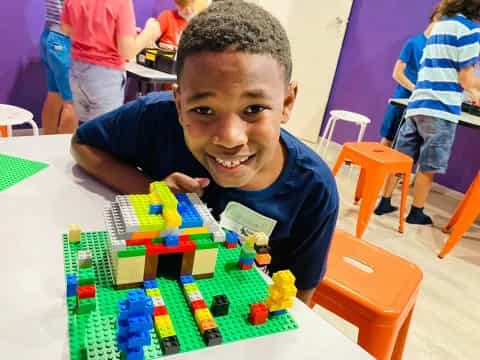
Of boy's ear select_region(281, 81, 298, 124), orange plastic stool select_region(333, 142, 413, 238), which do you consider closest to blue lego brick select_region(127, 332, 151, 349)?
boy's ear select_region(281, 81, 298, 124)

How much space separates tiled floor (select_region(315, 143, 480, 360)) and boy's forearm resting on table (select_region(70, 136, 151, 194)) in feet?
3.57

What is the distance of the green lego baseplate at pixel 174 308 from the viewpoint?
0.54 metres

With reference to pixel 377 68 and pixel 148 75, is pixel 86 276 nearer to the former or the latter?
pixel 148 75

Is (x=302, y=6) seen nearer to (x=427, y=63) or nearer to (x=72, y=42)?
(x=427, y=63)

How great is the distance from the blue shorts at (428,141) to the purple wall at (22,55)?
258 cm

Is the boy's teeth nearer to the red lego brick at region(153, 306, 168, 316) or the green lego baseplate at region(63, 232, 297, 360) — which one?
the green lego baseplate at region(63, 232, 297, 360)

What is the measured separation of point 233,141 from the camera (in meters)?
0.70

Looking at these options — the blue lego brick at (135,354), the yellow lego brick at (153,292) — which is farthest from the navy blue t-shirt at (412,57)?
the blue lego brick at (135,354)

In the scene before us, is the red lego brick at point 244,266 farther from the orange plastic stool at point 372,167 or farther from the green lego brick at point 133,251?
the orange plastic stool at point 372,167

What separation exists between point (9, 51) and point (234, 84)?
2.80m

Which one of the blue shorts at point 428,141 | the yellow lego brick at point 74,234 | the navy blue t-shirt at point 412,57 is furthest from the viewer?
the navy blue t-shirt at point 412,57

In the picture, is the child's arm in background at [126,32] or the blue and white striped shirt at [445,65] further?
the blue and white striped shirt at [445,65]

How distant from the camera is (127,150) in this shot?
3.47 ft

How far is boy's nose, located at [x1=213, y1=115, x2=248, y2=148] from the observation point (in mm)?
697
